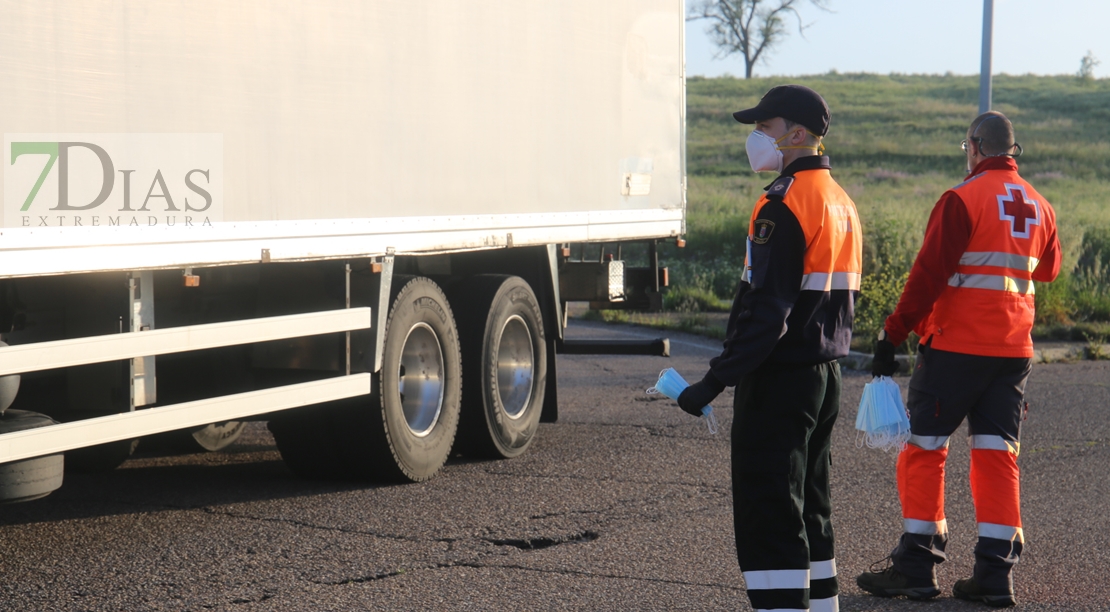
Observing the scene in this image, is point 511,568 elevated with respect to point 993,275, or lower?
lower

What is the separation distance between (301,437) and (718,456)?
2.66 m

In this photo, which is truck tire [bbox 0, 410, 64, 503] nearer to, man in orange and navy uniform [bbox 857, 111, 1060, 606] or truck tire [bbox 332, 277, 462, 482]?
truck tire [bbox 332, 277, 462, 482]

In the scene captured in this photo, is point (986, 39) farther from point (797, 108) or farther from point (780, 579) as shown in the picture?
point (780, 579)

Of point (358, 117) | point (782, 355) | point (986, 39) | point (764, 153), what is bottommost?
point (782, 355)

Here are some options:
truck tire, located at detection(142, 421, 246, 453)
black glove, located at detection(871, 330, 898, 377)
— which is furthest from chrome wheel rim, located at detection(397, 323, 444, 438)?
black glove, located at detection(871, 330, 898, 377)

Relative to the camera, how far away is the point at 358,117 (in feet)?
21.3

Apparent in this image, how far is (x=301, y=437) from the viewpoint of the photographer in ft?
23.3

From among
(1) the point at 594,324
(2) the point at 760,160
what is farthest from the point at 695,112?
(2) the point at 760,160

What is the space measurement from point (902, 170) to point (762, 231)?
42.0 m

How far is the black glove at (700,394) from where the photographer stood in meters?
4.07

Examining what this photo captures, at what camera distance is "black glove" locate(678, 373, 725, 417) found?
4074 millimetres

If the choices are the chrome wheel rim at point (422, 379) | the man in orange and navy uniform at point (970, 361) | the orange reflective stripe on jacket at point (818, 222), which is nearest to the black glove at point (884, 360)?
the man in orange and navy uniform at point (970, 361)

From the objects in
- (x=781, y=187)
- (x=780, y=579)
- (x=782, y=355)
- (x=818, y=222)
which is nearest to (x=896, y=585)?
(x=780, y=579)

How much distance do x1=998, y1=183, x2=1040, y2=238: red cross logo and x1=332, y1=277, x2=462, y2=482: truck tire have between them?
3.30m
